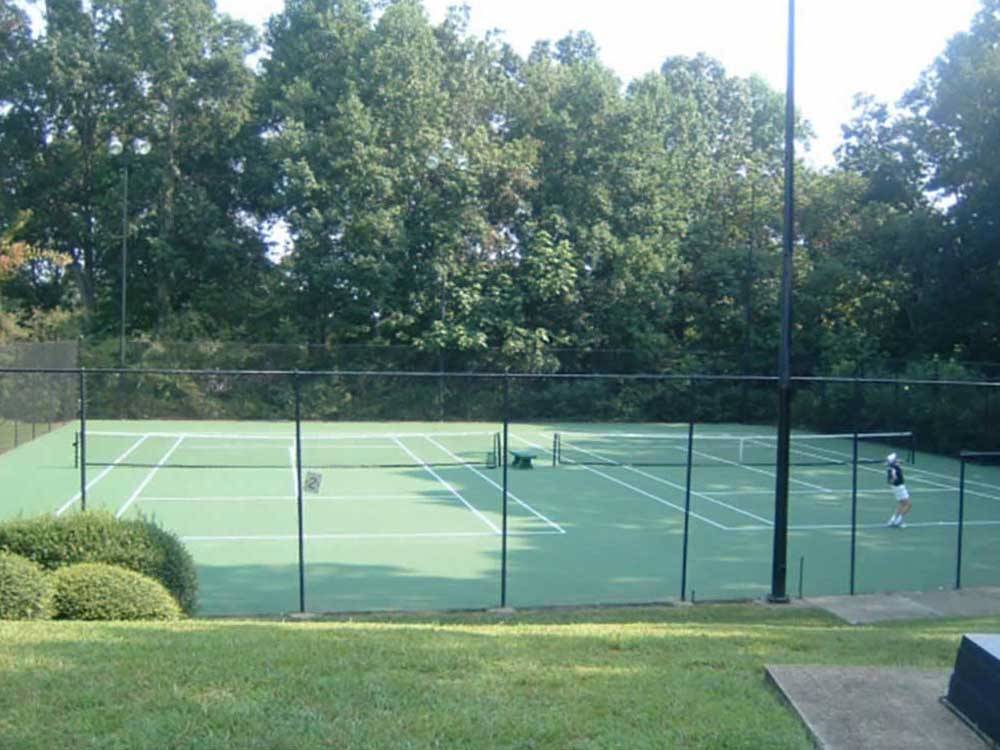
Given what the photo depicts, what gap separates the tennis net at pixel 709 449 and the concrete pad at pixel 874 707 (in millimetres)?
20787

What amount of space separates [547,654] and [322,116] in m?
39.6

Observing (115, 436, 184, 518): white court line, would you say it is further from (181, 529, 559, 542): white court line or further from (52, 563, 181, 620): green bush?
(52, 563, 181, 620): green bush

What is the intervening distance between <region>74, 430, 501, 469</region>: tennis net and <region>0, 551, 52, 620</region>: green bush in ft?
54.3

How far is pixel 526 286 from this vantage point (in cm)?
4228

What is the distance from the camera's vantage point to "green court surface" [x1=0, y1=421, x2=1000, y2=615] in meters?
14.1

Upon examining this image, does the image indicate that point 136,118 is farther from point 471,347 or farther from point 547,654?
point 547,654

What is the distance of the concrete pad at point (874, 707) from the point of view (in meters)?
4.67

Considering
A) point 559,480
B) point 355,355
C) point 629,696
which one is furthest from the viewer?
point 355,355

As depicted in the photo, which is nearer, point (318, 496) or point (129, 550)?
point (129, 550)

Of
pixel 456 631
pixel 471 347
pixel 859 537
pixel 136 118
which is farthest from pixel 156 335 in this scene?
pixel 456 631

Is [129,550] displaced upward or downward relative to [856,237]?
downward

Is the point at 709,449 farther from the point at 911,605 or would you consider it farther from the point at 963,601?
the point at 911,605

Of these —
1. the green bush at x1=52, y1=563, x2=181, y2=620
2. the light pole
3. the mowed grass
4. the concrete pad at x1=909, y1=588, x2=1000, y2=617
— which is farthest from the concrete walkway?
the light pole

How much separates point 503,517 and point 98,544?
538cm
